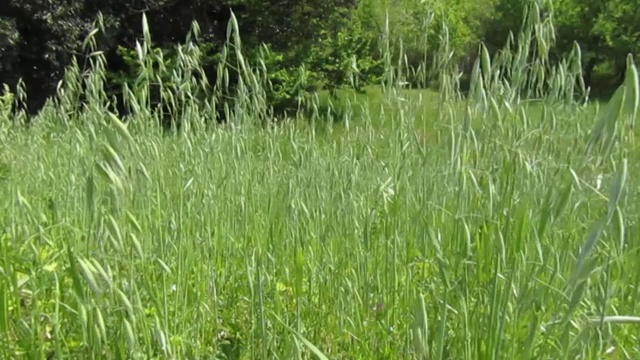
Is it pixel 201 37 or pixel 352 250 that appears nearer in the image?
pixel 352 250

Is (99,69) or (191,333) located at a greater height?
(99,69)

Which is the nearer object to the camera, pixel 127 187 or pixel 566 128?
pixel 127 187

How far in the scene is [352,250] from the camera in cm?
149

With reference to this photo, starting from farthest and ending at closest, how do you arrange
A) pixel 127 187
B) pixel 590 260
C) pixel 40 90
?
pixel 40 90 → pixel 127 187 → pixel 590 260

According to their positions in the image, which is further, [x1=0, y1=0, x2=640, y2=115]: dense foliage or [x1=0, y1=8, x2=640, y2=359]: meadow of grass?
[x1=0, y1=0, x2=640, y2=115]: dense foliage

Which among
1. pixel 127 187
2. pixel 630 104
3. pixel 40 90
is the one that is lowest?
pixel 40 90

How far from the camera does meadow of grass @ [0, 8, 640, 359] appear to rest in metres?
0.87

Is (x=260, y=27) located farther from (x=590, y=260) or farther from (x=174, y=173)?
(x=590, y=260)

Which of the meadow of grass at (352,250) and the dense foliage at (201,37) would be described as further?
the dense foliage at (201,37)

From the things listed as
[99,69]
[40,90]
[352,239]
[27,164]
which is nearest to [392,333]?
[352,239]

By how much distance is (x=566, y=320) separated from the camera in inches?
28.3

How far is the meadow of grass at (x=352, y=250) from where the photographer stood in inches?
34.3

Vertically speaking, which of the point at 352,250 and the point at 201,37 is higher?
the point at 201,37

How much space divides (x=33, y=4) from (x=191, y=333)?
7.02 metres
